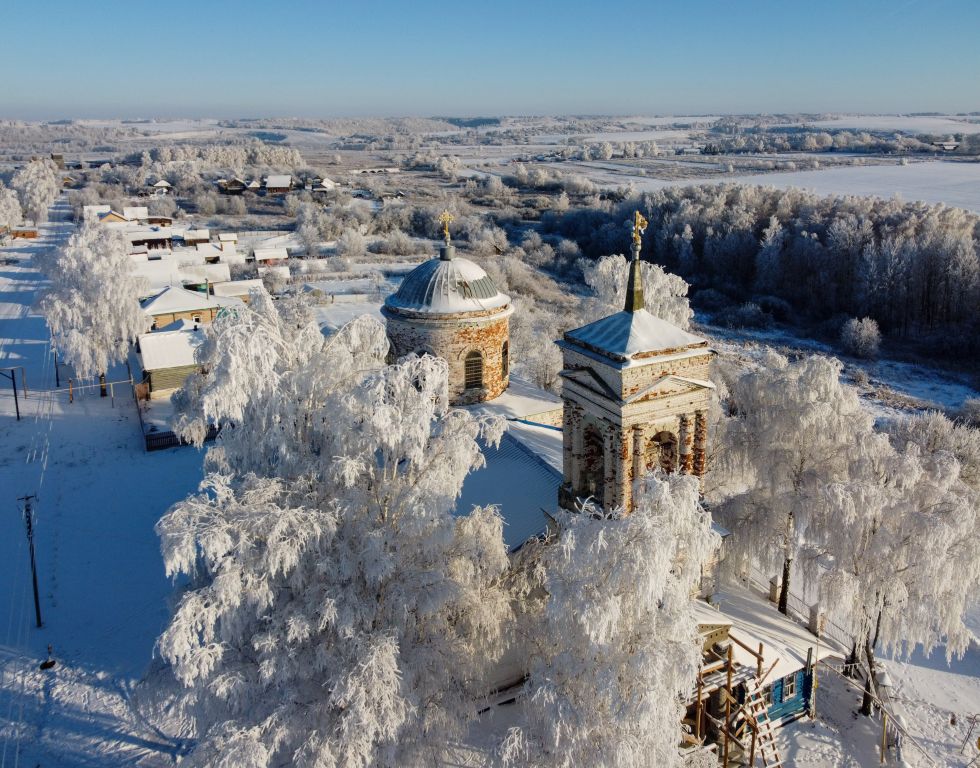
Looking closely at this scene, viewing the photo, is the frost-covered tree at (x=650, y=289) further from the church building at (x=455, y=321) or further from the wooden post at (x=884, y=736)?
the wooden post at (x=884, y=736)

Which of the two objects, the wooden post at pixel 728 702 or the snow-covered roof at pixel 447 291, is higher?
the snow-covered roof at pixel 447 291

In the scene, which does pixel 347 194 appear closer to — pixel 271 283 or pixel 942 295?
pixel 271 283

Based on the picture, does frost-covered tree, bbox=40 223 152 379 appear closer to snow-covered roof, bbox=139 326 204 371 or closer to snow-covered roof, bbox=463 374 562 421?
snow-covered roof, bbox=139 326 204 371

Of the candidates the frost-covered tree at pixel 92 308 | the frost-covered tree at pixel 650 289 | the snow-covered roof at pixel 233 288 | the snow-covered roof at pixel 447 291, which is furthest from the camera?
the snow-covered roof at pixel 233 288

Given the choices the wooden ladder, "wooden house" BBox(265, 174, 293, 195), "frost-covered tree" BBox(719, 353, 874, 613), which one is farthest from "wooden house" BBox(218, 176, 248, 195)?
the wooden ladder

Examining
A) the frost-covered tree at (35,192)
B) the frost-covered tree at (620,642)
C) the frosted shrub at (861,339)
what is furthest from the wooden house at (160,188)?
the frost-covered tree at (620,642)

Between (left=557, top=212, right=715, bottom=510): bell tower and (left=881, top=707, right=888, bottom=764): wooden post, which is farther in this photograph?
(left=881, top=707, right=888, bottom=764): wooden post
